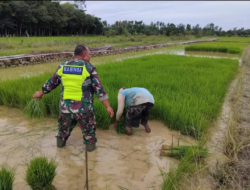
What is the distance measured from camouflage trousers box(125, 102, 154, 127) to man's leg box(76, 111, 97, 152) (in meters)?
0.56

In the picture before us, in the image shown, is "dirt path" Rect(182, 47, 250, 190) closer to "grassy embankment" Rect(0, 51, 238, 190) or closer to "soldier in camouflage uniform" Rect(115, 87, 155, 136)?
"grassy embankment" Rect(0, 51, 238, 190)

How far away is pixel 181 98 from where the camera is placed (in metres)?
3.69

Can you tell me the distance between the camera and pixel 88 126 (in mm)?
2268

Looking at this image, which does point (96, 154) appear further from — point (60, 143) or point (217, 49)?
point (217, 49)

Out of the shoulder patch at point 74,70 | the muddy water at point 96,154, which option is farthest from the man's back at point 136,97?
the shoulder patch at point 74,70

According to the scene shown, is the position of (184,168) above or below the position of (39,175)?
below

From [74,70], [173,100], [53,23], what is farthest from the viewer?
[53,23]

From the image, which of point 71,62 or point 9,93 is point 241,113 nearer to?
point 71,62

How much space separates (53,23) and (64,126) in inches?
1367

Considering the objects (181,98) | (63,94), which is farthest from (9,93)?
(181,98)

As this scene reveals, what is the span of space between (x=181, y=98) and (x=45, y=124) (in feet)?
7.37

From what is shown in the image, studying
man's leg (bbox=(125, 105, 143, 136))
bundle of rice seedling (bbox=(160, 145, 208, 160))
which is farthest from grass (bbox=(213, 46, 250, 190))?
man's leg (bbox=(125, 105, 143, 136))

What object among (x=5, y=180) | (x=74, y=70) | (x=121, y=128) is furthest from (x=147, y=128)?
(x=5, y=180)

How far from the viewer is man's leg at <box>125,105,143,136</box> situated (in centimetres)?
263
